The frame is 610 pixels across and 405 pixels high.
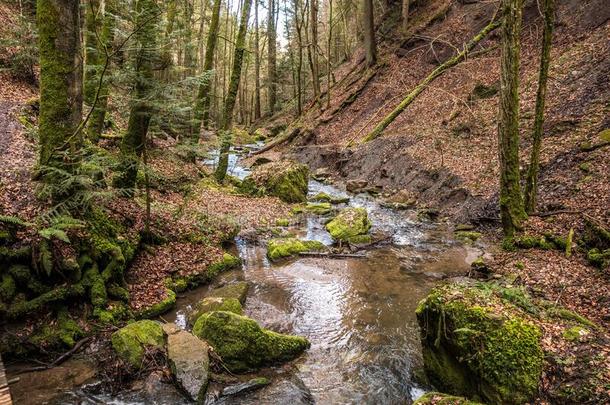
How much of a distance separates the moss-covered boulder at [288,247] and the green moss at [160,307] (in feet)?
11.1

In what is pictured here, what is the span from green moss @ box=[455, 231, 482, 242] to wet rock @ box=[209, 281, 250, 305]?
262 inches

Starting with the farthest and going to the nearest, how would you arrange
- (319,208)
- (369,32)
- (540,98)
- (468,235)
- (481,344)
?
(369,32) → (319,208) → (468,235) → (540,98) → (481,344)

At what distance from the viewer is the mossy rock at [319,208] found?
14.9 metres

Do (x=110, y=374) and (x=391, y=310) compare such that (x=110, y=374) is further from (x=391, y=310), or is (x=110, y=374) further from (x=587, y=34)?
(x=587, y=34)

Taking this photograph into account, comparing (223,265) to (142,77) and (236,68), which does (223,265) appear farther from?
(236,68)


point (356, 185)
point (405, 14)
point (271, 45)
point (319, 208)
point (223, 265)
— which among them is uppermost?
point (271, 45)

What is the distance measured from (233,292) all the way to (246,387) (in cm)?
287

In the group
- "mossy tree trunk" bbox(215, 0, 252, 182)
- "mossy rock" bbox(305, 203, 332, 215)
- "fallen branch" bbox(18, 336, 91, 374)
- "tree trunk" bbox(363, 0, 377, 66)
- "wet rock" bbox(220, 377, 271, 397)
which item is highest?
"tree trunk" bbox(363, 0, 377, 66)

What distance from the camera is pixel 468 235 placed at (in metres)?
11.8

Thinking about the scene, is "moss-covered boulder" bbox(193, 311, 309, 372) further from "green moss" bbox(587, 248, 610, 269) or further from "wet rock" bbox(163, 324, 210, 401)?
"green moss" bbox(587, 248, 610, 269)

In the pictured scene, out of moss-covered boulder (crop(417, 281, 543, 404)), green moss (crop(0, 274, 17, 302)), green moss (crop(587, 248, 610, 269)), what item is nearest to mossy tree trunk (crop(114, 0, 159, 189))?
green moss (crop(0, 274, 17, 302))

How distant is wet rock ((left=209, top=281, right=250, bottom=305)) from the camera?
8.27 metres

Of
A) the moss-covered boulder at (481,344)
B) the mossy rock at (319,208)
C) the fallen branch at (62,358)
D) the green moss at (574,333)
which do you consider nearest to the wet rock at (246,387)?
the fallen branch at (62,358)

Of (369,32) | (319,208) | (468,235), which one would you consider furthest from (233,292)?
(369,32)
